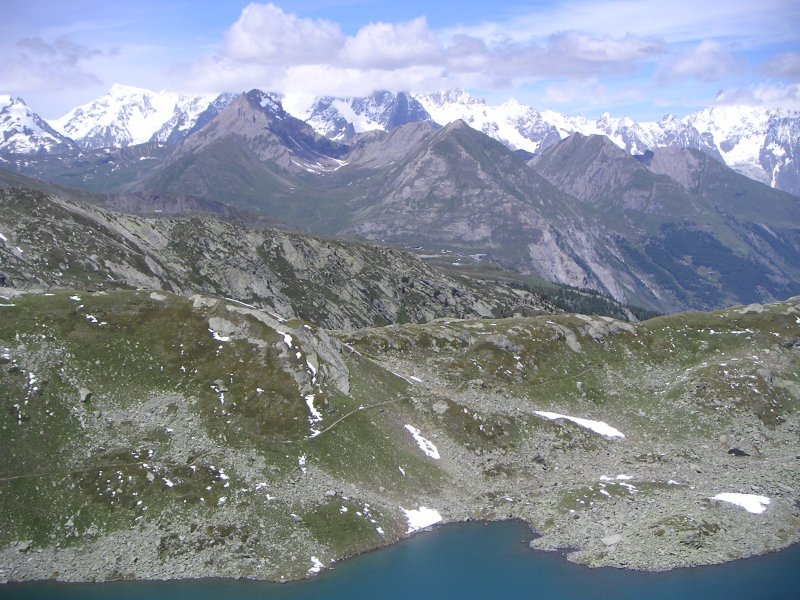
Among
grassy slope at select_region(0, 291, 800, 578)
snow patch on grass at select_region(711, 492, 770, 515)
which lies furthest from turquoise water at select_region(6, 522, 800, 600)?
snow patch on grass at select_region(711, 492, 770, 515)

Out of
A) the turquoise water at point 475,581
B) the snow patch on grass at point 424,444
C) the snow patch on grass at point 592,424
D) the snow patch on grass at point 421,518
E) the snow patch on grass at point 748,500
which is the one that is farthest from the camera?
the snow patch on grass at point 592,424

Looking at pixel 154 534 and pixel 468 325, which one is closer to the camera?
pixel 154 534

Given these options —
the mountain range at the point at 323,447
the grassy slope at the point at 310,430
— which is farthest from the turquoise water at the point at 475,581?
the grassy slope at the point at 310,430

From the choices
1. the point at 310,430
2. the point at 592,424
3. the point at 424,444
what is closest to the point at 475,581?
the point at 424,444

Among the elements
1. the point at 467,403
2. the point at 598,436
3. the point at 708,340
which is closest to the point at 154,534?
the point at 467,403

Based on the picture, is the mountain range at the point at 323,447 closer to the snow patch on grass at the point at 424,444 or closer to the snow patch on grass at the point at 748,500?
the snow patch on grass at the point at 748,500

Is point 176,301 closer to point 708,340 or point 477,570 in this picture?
point 477,570

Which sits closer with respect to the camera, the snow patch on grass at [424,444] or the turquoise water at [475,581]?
the turquoise water at [475,581]

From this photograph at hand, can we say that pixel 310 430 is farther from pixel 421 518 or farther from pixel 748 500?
pixel 748 500
